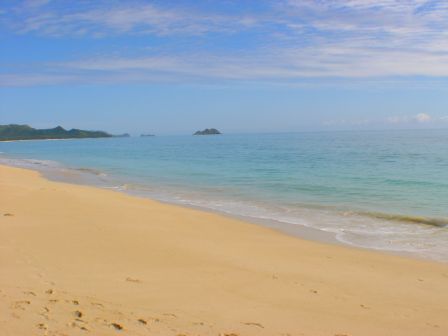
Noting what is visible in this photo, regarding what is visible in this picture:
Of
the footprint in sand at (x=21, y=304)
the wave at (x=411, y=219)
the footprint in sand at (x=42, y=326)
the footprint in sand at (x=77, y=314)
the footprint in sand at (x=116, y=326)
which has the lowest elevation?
the wave at (x=411, y=219)

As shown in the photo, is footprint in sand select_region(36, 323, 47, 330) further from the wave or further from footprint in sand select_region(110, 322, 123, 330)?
the wave

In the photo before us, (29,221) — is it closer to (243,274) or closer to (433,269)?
(243,274)

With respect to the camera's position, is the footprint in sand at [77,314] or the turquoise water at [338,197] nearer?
the footprint in sand at [77,314]

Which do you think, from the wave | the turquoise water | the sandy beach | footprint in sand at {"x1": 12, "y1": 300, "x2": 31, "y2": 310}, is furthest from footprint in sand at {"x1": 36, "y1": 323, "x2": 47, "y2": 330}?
the wave

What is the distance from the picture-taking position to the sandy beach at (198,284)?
5355 mm

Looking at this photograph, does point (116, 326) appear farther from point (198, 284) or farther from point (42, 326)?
point (198, 284)

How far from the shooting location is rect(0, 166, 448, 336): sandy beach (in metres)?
5.36

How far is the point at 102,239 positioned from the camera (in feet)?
32.0

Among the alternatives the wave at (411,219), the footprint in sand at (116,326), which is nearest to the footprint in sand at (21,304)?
the footprint in sand at (116,326)

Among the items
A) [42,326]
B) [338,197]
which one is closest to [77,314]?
[42,326]

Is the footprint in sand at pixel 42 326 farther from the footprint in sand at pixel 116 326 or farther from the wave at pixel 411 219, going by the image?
the wave at pixel 411 219

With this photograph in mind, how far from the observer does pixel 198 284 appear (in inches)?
273

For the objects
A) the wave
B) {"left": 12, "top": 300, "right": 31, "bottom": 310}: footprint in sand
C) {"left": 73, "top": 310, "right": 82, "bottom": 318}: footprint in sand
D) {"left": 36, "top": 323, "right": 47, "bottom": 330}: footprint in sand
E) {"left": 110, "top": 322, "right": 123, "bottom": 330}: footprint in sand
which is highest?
{"left": 12, "top": 300, "right": 31, "bottom": 310}: footprint in sand

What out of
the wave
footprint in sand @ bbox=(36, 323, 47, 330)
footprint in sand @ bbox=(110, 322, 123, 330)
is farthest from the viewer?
the wave
